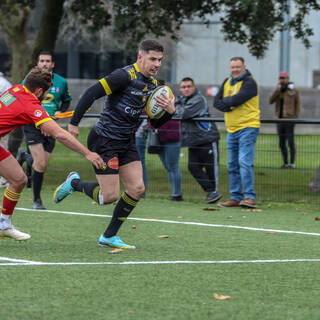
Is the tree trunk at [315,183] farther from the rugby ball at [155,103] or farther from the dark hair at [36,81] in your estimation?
the dark hair at [36,81]

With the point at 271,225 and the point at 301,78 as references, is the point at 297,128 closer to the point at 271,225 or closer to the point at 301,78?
the point at 271,225

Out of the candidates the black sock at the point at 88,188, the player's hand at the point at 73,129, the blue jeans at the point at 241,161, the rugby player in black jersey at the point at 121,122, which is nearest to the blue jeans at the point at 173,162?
the blue jeans at the point at 241,161

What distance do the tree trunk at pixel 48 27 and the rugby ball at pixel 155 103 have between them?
969 centimetres

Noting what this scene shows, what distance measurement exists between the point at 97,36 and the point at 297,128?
1065 inches

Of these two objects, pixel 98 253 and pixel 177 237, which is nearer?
pixel 98 253

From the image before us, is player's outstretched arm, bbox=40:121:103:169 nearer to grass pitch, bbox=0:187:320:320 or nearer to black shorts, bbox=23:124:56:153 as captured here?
grass pitch, bbox=0:187:320:320

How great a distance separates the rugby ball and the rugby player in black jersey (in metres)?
0.05

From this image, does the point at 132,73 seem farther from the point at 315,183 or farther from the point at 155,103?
the point at 315,183

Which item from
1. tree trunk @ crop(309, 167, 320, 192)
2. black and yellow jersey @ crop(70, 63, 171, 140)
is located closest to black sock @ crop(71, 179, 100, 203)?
black and yellow jersey @ crop(70, 63, 171, 140)

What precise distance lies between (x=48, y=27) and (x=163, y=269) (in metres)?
11.3

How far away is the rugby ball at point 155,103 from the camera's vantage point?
7.43m

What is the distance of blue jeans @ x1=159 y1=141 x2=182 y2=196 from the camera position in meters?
12.8

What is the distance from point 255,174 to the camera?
492 inches

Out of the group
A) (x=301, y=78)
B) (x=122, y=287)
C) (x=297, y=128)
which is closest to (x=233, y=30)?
(x=297, y=128)
